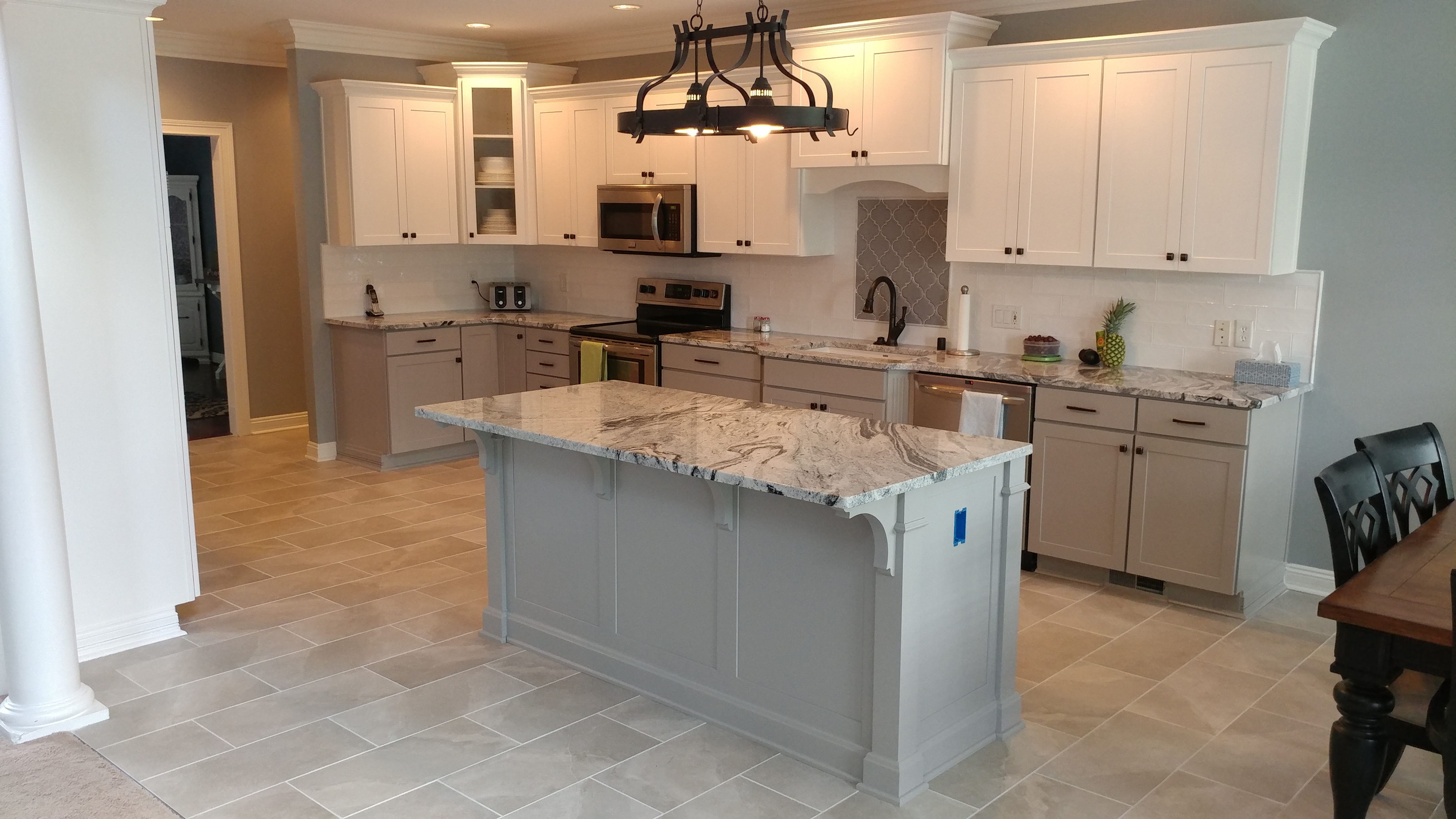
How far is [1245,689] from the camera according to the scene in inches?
150

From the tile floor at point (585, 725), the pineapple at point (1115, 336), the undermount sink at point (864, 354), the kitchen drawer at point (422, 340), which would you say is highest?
the pineapple at point (1115, 336)

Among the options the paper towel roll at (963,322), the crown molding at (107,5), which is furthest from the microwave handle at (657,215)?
the crown molding at (107,5)

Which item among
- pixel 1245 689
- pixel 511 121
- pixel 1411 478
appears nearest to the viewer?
pixel 1411 478

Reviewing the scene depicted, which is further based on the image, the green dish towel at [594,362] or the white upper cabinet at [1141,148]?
the green dish towel at [594,362]

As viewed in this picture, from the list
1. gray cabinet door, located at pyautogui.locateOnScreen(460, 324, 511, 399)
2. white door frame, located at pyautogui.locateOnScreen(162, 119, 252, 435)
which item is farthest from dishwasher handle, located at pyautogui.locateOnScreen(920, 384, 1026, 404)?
white door frame, located at pyautogui.locateOnScreen(162, 119, 252, 435)

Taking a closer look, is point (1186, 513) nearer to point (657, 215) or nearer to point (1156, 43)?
point (1156, 43)

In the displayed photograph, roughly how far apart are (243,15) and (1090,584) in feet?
18.3

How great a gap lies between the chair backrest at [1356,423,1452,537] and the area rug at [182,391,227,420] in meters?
8.10

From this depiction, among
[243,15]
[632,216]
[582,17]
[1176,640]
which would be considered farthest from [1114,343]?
[243,15]

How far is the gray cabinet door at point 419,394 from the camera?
6.88m

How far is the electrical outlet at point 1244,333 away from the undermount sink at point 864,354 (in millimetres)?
1417

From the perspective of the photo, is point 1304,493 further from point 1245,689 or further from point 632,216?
point 632,216

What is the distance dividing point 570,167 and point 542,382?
139 centimetres

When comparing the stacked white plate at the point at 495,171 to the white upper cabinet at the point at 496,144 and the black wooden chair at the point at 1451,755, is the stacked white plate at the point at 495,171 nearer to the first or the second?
the white upper cabinet at the point at 496,144
